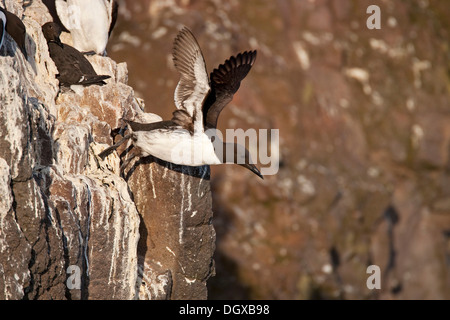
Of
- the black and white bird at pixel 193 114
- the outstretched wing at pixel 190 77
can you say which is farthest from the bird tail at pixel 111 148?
the outstretched wing at pixel 190 77

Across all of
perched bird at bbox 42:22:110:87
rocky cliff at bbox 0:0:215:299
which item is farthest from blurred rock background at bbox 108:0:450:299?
perched bird at bbox 42:22:110:87

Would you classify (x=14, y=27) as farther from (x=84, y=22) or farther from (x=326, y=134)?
(x=326, y=134)

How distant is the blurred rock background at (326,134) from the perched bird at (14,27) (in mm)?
11509

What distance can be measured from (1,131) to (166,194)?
3254 mm

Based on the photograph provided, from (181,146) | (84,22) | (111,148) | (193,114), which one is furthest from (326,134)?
(111,148)

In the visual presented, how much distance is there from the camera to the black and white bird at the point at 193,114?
9211 mm

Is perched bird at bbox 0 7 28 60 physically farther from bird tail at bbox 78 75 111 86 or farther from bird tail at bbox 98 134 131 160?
bird tail at bbox 98 134 131 160

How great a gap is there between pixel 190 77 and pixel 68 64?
1736 mm

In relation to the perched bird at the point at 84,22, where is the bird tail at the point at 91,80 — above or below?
below

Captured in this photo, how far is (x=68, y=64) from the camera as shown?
384 inches

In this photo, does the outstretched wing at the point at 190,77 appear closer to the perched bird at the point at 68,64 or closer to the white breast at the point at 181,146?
the white breast at the point at 181,146

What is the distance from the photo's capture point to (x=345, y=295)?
22.9m

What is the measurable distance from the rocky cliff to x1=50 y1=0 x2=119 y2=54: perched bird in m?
0.24

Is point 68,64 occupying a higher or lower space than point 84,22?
lower
